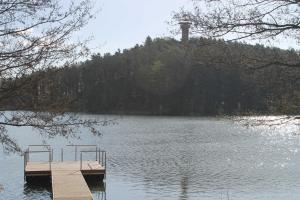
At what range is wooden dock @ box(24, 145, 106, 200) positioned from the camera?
1888 cm

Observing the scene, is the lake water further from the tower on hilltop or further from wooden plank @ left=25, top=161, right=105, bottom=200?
the tower on hilltop

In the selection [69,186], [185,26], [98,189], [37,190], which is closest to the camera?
[185,26]

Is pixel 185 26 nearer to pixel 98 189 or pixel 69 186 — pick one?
pixel 69 186

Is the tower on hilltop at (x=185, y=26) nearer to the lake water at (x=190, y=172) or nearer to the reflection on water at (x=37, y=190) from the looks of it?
the lake water at (x=190, y=172)

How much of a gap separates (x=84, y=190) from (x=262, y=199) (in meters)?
8.32

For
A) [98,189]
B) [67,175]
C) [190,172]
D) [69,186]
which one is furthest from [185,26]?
[190,172]

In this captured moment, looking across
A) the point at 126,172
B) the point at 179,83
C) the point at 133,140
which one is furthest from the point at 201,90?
the point at 126,172

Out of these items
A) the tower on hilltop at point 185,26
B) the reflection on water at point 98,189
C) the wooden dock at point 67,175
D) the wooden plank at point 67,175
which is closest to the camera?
the tower on hilltop at point 185,26

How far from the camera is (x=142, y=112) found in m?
128

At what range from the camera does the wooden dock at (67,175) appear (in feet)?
61.9

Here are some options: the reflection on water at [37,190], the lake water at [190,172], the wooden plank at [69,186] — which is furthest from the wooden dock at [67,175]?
the lake water at [190,172]

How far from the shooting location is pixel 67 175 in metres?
24.1

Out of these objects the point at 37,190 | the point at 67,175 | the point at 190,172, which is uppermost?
the point at 67,175

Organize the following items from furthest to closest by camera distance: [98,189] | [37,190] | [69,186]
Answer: [98,189] → [37,190] → [69,186]
